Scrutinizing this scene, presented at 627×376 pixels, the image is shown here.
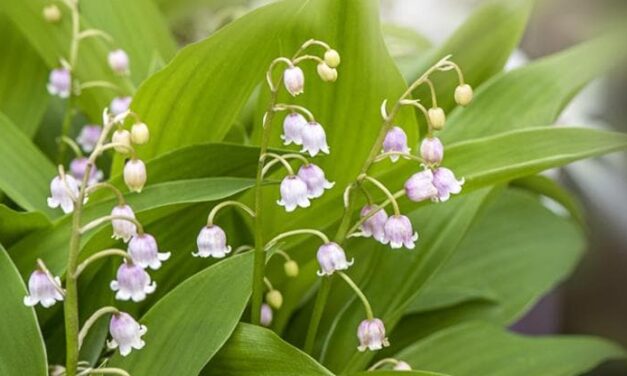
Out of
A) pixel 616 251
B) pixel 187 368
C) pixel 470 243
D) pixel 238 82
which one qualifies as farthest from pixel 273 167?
pixel 616 251

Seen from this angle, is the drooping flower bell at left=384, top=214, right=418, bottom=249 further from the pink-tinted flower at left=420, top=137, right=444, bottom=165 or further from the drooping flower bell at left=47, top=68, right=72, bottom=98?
the drooping flower bell at left=47, top=68, right=72, bottom=98

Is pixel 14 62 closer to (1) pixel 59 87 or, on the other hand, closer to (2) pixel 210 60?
(1) pixel 59 87

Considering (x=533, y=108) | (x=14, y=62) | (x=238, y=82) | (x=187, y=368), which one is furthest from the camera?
(x=14, y=62)

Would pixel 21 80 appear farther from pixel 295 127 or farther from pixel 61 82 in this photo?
pixel 295 127

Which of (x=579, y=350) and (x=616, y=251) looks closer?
(x=579, y=350)

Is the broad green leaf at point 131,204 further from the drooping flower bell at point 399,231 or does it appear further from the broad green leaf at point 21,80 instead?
the broad green leaf at point 21,80

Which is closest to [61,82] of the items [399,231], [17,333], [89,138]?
[89,138]

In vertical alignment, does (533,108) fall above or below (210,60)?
below
